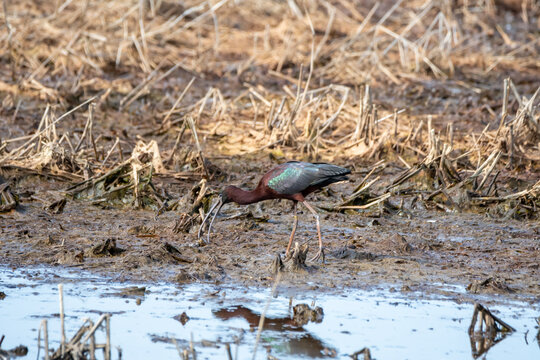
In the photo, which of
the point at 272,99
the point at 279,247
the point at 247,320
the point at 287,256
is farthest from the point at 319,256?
the point at 272,99

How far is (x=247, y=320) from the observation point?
18.6 feet

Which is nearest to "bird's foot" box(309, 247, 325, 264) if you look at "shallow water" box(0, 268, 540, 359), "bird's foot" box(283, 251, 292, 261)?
"bird's foot" box(283, 251, 292, 261)

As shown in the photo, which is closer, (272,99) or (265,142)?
(265,142)

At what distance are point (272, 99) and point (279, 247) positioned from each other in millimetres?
4752

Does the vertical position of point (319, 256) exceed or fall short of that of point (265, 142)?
it falls short

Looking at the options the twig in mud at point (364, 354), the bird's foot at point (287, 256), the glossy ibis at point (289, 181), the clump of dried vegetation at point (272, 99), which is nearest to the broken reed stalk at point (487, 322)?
the twig in mud at point (364, 354)

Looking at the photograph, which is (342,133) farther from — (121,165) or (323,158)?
(121,165)

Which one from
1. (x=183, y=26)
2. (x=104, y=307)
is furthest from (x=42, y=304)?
(x=183, y=26)

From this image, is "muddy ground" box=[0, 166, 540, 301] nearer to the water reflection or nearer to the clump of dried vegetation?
the clump of dried vegetation

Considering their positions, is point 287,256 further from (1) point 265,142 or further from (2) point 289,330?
(1) point 265,142

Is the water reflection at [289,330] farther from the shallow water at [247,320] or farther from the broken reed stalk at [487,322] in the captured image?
the broken reed stalk at [487,322]

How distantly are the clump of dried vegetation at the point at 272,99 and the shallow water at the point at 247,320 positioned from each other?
2.14m

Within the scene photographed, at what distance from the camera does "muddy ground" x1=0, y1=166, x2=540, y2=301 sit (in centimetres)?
652

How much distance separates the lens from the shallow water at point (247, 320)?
5.23m
